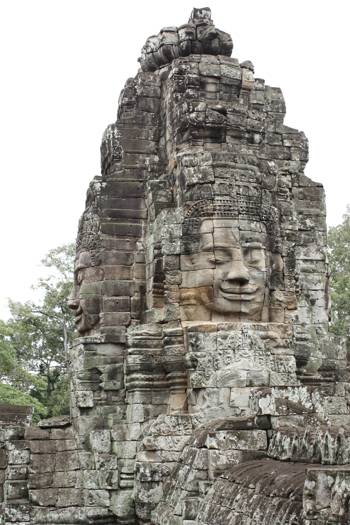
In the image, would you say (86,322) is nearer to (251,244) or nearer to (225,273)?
(225,273)

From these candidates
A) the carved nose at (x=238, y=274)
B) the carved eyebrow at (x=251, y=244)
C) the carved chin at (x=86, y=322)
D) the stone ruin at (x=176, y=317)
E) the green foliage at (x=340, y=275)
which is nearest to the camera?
the stone ruin at (x=176, y=317)

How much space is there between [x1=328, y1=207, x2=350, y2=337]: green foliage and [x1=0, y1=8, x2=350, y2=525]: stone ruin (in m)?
17.2

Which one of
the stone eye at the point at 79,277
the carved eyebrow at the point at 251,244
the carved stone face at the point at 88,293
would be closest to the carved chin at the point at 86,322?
the carved stone face at the point at 88,293

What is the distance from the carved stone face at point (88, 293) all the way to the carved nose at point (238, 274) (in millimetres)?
2231

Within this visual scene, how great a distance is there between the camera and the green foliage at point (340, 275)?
30.2 m

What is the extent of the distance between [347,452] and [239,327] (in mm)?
4184

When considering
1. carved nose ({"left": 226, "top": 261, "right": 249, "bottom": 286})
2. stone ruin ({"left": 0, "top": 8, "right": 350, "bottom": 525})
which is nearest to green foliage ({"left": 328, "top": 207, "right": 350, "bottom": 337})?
stone ruin ({"left": 0, "top": 8, "right": 350, "bottom": 525})

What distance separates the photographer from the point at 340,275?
31.6 m

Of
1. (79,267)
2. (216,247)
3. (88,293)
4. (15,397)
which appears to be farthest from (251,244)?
(15,397)

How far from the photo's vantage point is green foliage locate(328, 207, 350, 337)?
99.2 ft

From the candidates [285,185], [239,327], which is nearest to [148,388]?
[239,327]

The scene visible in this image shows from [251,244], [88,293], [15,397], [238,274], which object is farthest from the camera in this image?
[15,397]

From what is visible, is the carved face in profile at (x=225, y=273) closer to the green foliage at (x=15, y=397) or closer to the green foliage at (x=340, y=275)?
the green foliage at (x=15, y=397)

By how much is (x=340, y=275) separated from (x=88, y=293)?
827 inches
